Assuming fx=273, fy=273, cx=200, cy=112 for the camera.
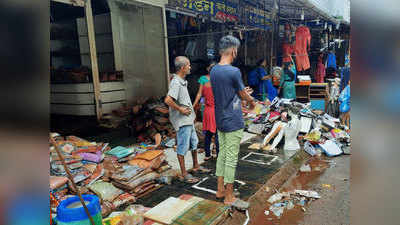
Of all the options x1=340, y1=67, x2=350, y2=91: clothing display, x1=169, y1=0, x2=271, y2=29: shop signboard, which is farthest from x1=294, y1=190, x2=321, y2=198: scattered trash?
x1=340, y1=67, x2=350, y2=91: clothing display

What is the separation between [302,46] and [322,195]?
8354 mm

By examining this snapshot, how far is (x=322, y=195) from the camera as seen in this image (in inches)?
171

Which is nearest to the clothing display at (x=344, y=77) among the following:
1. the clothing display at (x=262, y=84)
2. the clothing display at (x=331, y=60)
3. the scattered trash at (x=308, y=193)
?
the clothing display at (x=331, y=60)

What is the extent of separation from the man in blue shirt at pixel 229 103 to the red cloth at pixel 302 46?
8638mm

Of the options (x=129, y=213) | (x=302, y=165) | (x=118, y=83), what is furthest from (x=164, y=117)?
(x=129, y=213)

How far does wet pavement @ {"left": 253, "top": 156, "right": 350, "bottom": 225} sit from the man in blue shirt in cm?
62

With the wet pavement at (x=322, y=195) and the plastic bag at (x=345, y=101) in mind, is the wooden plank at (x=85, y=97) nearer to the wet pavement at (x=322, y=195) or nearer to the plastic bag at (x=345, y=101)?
the wet pavement at (x=322, y=195)

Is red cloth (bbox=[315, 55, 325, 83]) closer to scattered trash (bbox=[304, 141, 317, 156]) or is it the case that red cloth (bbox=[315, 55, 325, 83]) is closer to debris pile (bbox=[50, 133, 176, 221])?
scattered trash (bbox=[304, 141, 317, 156])

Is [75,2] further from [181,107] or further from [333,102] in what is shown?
[333,102]

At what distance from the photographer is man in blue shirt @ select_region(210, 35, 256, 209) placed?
3527 mm

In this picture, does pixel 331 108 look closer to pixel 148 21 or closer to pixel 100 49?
pixel 148 21

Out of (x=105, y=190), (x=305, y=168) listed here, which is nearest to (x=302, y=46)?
(x=305, y=168)

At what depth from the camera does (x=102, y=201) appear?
384 centimetres

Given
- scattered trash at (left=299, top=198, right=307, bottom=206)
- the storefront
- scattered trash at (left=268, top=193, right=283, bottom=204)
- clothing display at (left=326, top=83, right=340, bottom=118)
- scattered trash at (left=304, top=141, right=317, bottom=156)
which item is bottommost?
scattered trash at (left=299, top=198, right=307, bottom=206)
